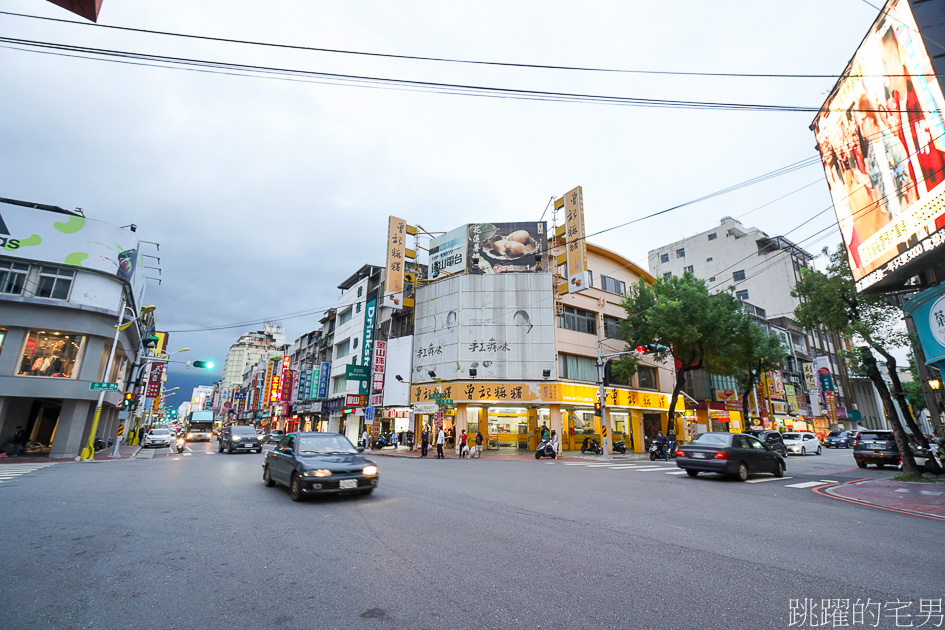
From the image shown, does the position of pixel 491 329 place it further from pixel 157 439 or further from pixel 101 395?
pixel 157 439

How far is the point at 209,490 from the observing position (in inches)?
396

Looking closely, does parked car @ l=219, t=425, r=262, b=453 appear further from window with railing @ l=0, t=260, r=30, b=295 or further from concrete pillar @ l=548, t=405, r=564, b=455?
concrete pillar @ l=548, t=405, r=564, b=455

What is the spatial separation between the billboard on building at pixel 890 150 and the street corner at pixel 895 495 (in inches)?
240

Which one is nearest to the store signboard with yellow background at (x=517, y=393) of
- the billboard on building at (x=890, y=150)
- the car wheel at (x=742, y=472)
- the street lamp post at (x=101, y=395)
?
the car wheel at (x=742, y=472)

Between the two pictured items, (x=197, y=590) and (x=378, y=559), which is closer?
(x=197, y=590)

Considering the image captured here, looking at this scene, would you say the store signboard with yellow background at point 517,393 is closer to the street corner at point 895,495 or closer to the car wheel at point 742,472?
the car wheel at point 742,472

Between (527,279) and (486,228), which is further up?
(486,228)

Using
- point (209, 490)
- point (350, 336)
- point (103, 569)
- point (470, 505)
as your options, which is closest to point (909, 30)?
point (470, 505)

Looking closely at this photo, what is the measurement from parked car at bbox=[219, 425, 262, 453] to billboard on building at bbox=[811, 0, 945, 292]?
28820 millimetres

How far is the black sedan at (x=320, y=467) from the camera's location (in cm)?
850

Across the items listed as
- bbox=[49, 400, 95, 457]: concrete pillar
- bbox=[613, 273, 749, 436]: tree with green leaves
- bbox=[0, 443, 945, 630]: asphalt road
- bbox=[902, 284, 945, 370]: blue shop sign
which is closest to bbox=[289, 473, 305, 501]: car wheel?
bbox=[0, 443, 945, 630]: asphalt road

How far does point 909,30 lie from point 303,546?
755 inches

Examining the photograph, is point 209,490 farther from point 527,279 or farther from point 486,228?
point 486,228

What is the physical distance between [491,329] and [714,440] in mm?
17525
